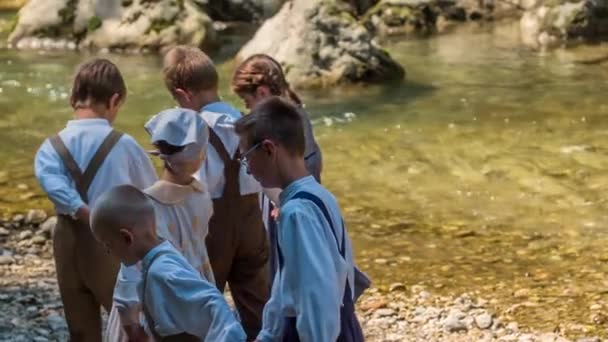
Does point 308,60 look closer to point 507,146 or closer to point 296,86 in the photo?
point 296,86

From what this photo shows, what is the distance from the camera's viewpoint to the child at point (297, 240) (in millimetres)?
3176

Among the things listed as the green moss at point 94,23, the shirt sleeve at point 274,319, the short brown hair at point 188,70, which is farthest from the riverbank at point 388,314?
the green moss at point 94,23

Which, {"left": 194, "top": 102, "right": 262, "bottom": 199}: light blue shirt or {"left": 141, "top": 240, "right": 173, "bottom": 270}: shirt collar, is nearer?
{"left": 141, "top": 240, "right": 173, "bottom": 270}: shirt collar

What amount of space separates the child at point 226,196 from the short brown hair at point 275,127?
145 cm

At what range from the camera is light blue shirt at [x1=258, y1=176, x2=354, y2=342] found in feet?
10.4

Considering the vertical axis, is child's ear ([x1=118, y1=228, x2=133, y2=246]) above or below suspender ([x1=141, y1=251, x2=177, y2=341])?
above

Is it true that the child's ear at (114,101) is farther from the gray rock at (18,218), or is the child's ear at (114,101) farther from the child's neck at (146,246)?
the gray rock at (18,218)

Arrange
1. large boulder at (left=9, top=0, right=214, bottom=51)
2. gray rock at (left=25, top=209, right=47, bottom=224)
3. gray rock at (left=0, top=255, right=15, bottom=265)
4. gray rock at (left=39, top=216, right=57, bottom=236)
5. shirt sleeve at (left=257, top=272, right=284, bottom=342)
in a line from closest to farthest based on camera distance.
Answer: shirt sleeve at (left=257, top=272, right=284, bottom=342) → gray rock at (left=0, top=255, right=15, bottom=265) → gray rock at (left=39, top=216, right=57, bottom=236) → gray rock at (left=25, top=209, right=47, bottom=224) → large boulder at (left=9, top=0, right=214, bottom=51)

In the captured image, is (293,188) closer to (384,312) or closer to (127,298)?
(127,298)

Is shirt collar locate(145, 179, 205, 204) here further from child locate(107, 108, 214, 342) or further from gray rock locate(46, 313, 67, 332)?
gray rock locate(46, 313, 67, 332)

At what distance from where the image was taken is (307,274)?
318 cm

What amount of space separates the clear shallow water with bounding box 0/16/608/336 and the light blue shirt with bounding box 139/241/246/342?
3585 millimetres

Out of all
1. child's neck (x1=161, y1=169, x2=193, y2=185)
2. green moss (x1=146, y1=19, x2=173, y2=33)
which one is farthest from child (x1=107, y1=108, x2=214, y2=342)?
green moss (x1=146, y1=19, x2=173, y2=33)

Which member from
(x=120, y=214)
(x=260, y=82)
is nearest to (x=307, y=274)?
(x=120, y=214)
